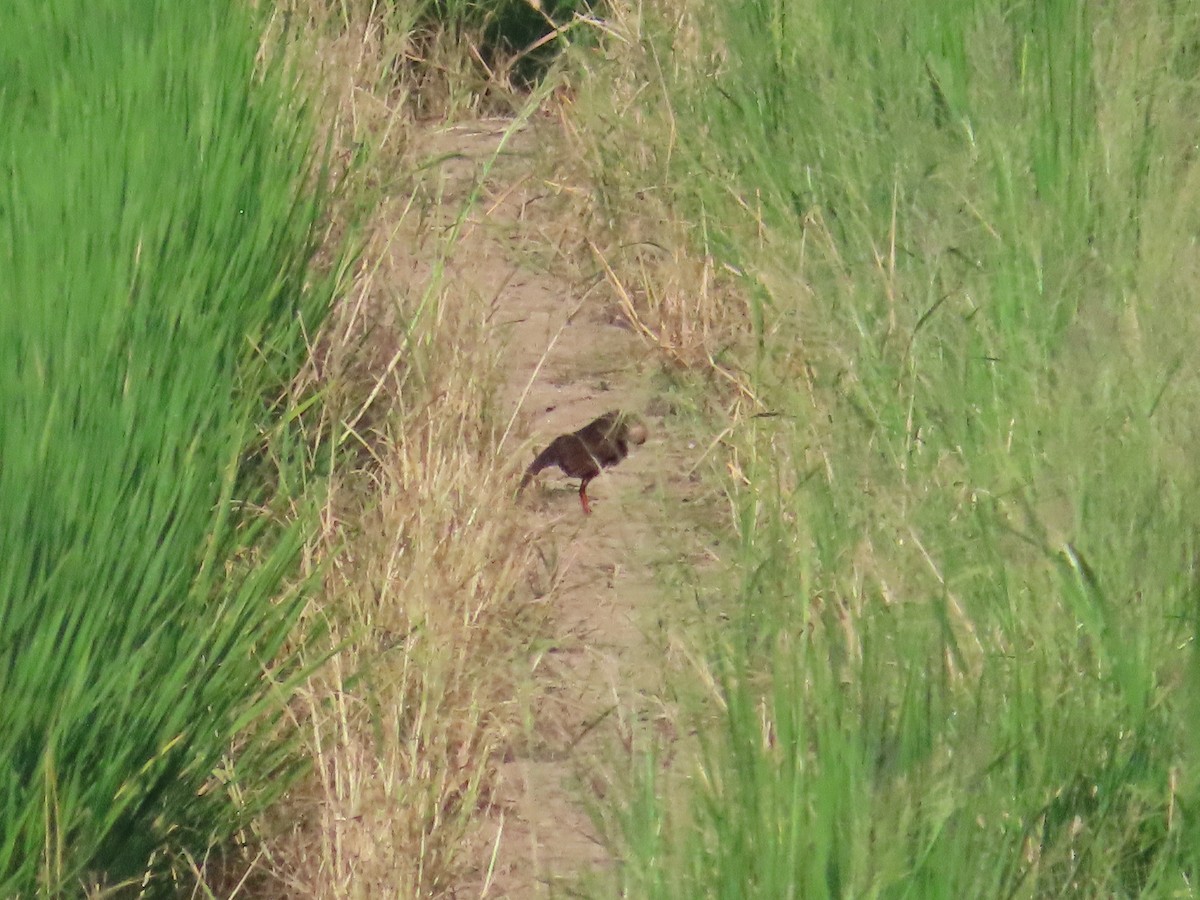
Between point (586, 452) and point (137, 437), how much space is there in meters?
1.31

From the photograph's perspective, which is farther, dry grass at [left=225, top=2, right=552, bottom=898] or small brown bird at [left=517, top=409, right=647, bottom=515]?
small brown bird at [left=517, top=409, right=647, bottom=515]

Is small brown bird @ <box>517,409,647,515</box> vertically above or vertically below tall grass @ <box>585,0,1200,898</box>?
below

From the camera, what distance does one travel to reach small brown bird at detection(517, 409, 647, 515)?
3.17 meters

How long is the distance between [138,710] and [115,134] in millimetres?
1057

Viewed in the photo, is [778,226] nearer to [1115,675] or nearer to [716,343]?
[716,343]

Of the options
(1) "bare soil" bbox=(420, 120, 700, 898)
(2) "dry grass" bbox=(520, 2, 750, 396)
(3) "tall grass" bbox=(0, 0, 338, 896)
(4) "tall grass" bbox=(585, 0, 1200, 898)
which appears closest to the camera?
(4) "tall grass" bbox=(585, 0, 1200, 898)

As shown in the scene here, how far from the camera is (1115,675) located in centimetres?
174

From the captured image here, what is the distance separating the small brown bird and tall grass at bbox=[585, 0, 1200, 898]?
0.33 meters

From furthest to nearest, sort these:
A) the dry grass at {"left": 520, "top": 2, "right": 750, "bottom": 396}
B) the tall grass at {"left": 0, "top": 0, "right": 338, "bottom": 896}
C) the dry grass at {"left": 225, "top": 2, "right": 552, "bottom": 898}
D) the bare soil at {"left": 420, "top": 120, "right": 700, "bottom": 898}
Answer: the dry grass at {"left": 520, "top": 2, "right": 750, "bottom": 396} < the bare soil at {"left": 420, "top": 120, "right": 700, "bottom": 898} < the dry grass at {"left": 225, "top": 2, "right": 552, "bottom": 898} < the tall grass at {"left": 0, "top": 0, "right": 338, "bottom": 896}

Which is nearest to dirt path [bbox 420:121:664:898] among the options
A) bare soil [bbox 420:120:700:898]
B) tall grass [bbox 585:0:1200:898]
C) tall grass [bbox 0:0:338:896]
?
bare soil [bbox 420:120:700:898]

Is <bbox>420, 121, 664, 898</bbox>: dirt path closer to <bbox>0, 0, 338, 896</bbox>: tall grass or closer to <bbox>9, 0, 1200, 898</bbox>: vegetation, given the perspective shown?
<bbox>9, 0, 1200, 898</bbox>: vegetation

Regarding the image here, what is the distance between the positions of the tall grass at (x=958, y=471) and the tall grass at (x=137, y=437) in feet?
1.92

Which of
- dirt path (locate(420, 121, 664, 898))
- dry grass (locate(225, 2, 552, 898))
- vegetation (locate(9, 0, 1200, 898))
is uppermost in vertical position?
vegetation (locate(9, 0, 1200, 898))

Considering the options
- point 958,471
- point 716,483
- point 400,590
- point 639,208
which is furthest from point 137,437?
point 639,208
